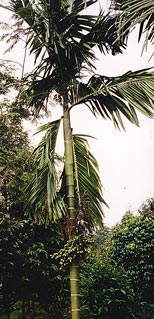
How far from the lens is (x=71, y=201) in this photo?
560cm

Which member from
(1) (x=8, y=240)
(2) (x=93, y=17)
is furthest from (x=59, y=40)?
(1) (x=8, y=240)

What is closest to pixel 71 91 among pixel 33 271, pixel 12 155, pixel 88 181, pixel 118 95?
pixel 118 95

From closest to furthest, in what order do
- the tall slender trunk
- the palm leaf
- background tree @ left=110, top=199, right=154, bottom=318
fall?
the tall slender trunk
the palm leaf
background tree @ left=110, top=199, right=154, bottom=318

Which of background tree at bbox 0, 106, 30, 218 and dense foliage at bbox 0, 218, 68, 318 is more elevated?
background tree at bbox 0, 106, 30, 218

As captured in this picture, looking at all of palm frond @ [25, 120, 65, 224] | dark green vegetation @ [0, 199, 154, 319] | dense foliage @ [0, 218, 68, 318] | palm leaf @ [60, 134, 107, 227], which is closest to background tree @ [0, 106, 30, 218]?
dark green vegetation @ [0, 199, 154, 319]

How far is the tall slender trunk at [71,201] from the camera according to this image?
5.32 meters

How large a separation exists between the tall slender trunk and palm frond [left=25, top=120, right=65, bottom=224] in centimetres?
13

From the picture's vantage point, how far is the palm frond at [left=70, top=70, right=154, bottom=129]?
5.45 m

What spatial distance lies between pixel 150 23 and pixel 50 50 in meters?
2.24

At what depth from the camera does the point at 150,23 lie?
4.01 metres

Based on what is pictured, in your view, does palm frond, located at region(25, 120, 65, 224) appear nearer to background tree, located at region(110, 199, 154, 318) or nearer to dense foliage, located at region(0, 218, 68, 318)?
dense foliage, located at region(0, 218, 68, 318)

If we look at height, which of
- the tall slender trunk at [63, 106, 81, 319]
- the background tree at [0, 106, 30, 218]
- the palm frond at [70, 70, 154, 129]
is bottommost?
the tall slender trunk at [63, 106, 81, 319]

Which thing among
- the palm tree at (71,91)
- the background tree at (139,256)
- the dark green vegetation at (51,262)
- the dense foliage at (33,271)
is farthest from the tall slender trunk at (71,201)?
the background tree at (139,256)

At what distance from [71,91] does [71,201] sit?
1.49 meters
